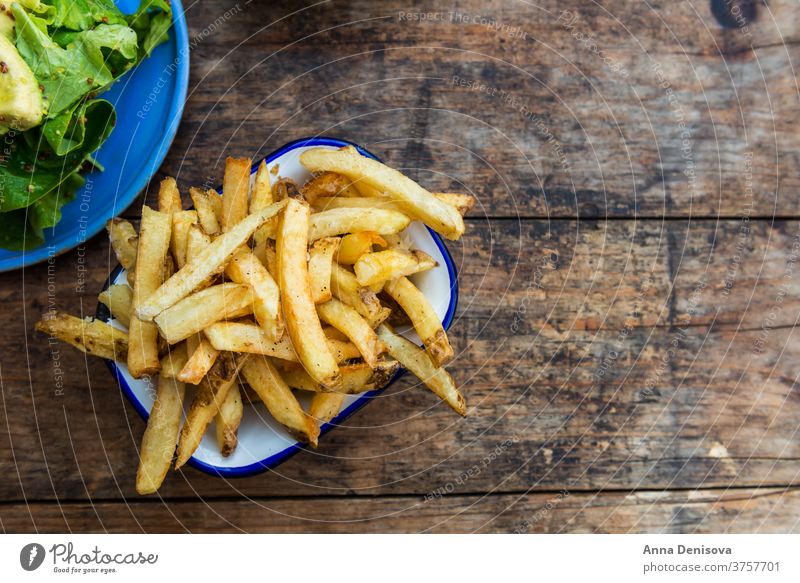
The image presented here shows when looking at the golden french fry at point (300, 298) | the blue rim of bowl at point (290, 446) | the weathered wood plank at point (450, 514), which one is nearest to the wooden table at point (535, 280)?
the weathered wood plank at point (450, 514)

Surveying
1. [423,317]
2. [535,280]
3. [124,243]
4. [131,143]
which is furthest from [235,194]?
[535,280]

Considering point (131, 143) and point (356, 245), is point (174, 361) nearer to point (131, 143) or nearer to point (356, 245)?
point (356, 245)

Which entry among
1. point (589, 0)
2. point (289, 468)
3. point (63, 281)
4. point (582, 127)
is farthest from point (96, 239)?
point (589, 0)

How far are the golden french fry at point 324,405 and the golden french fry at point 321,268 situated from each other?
243 mm

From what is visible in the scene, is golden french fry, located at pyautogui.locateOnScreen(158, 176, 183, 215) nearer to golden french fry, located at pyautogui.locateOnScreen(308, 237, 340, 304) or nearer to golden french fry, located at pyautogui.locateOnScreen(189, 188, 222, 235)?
golden french fry, located at pyautogui.locateOnScreen(189, 188, 222, 235)

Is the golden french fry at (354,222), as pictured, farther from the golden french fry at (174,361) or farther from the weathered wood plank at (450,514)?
the weathered wood plank at (450,514)

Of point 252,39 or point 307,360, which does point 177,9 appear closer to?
point 252,39

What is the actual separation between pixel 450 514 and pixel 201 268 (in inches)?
45.6

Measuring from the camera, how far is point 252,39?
2287mm

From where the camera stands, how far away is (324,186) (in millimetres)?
1793

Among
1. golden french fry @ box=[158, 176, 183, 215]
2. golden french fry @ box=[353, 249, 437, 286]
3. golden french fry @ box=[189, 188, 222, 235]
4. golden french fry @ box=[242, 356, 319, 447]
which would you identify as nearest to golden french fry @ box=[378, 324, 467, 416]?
golden french fry @ box=[353, 249, 437, 286]

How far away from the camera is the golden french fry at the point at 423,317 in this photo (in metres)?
1.75
